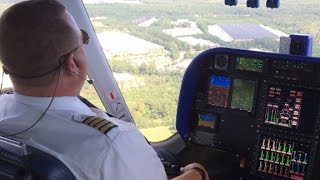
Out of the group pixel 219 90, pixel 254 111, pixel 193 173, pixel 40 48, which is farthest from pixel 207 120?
pixel 40 48

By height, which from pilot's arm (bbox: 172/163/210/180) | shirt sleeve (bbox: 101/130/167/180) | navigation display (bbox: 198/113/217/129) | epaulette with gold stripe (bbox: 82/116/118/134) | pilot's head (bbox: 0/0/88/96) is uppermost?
pilot's head (bbox: 0/0/88/96)

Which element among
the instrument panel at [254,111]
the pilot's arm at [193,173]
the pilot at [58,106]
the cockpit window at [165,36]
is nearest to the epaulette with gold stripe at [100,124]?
the pilot at [58,106]

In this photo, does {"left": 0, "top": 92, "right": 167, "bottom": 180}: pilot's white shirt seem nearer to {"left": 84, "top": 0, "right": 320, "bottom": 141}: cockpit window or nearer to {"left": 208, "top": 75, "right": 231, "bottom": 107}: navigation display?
{"left": 208, "top": 75, "right": 231, "bottom": 107}: navigation display

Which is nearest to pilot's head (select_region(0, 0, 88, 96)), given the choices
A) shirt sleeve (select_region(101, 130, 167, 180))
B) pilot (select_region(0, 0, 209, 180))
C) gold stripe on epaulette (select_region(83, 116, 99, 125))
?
pilot (select_region(0, 0, 209, 180))

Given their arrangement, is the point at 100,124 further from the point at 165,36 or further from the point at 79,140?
the point at 165,36

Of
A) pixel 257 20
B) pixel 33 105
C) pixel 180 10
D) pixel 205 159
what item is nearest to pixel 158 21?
pixel 180 10

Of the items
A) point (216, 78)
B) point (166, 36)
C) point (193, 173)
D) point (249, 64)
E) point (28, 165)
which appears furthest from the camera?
point (166, 36)
